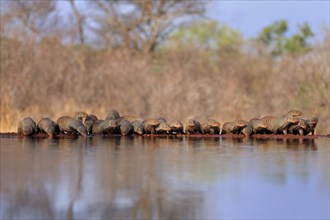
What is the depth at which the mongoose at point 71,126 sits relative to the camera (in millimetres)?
11172

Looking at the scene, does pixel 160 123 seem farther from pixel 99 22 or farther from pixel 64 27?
pixel 99 22

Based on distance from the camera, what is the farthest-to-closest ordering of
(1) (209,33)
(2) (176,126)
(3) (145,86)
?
(1) (209,33), (3) (145,86), (2) (176,126)

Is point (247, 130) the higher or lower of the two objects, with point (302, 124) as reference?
lower

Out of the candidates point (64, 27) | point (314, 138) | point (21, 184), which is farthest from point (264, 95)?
point (21, 184)

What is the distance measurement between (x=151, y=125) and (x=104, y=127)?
0.86 metres

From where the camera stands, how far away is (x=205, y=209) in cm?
501

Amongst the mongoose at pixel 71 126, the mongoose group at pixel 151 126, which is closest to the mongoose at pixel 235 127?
the mongoose group at pixel 151 126

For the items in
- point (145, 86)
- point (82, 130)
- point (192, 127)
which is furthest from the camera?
point (145, 86)

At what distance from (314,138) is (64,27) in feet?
48.9

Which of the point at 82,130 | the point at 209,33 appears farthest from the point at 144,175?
the point at 209,33

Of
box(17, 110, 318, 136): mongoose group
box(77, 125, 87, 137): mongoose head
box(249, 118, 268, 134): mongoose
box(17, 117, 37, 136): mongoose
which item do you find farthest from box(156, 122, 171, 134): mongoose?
box(17, 117, 37, 136): mongoose

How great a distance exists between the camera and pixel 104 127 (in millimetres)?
11492

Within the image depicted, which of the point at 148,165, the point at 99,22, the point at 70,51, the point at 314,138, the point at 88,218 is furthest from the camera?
the point at 99,22

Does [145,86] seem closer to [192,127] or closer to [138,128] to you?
[192,127]
